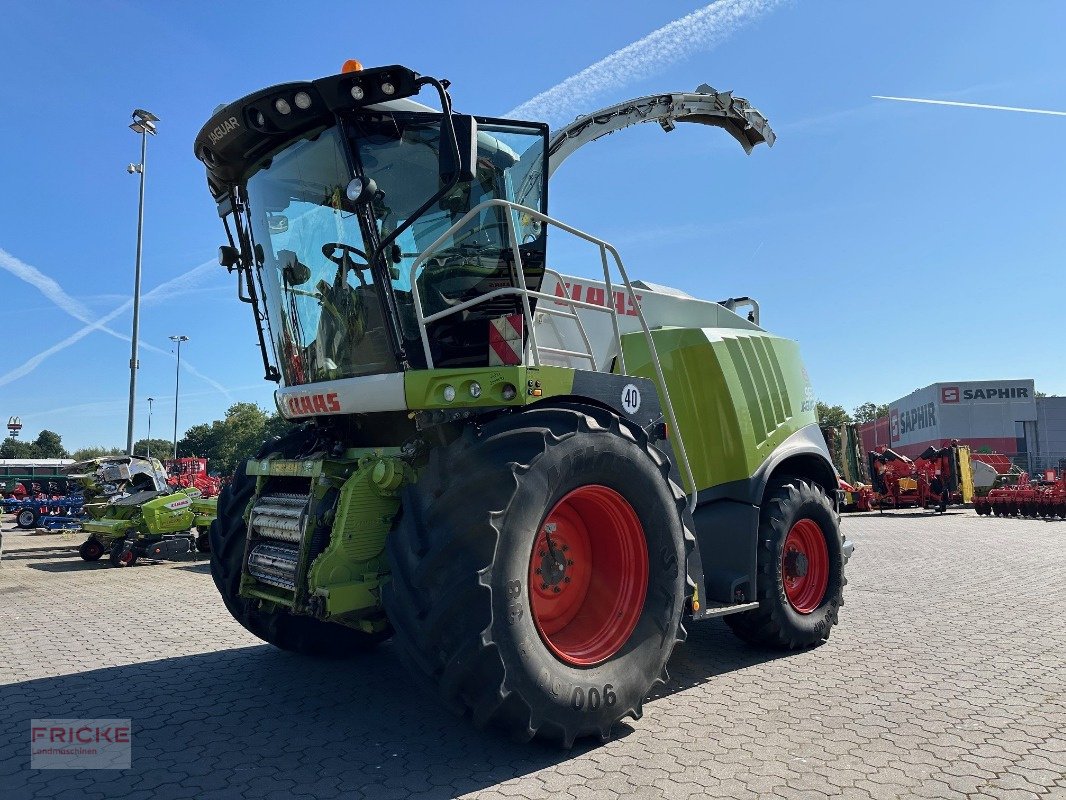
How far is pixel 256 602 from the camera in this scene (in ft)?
17.0

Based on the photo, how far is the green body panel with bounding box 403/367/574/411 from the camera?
3811mm

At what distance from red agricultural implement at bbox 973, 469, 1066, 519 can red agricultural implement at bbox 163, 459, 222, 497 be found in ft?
77.2

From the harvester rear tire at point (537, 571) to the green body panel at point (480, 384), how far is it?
11 cm

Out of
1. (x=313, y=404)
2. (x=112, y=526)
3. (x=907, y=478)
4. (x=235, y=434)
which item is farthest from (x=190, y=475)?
(x=235, y=434)

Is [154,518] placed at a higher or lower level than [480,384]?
lower

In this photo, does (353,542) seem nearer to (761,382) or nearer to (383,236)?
(383,236)

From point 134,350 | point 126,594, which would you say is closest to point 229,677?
point 126,594

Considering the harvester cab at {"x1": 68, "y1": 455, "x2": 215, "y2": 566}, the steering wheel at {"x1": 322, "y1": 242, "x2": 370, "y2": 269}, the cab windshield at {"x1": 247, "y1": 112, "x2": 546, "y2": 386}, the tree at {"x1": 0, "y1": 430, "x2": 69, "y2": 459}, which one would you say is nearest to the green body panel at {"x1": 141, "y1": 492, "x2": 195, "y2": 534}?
the harvester cab at {"x1": 68, "y1": 455, "x2": 215, "y2": 566}

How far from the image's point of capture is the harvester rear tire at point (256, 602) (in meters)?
5.25

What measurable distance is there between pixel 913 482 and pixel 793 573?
21758 millimetres

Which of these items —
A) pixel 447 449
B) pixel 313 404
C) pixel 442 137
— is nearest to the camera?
pixel 447 449

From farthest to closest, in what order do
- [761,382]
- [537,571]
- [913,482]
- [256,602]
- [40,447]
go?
1. [40,447]
2. [913,482]
3. [761,382]
4. [256,602]
5. [537,571]

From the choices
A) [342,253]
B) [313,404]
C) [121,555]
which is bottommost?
[121,555]

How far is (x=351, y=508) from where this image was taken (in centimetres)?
407
